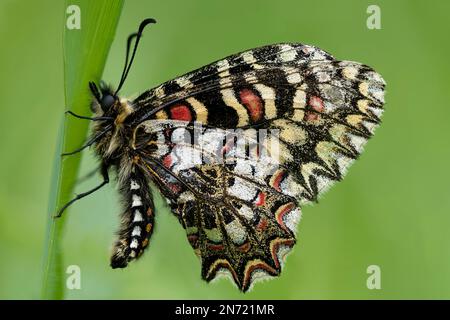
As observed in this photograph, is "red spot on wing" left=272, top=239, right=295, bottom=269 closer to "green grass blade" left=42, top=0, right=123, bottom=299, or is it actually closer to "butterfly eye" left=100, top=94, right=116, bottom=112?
"butterfly eye" left=100, top=94, right=116, bottom=112

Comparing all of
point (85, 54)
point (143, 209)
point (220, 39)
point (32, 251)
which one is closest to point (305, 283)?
point (143, 209)

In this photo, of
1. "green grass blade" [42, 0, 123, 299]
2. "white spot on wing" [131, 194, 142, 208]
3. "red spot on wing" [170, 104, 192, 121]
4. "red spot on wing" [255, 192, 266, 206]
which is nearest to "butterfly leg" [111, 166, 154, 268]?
"white spot on wing" [131, 194, 142, 208]

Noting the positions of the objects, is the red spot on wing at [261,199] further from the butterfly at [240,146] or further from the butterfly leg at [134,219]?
the butterfly leg at [134,219]

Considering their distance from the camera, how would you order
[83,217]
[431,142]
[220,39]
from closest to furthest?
[83,217], [431,142], [220,39]

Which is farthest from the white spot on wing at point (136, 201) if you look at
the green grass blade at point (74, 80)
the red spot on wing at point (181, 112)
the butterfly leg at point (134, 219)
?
the green grass blade at point (74, 80)

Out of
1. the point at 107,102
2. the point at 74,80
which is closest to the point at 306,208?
the point at 107,102

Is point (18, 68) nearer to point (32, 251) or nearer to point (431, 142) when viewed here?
point (32, 251)
